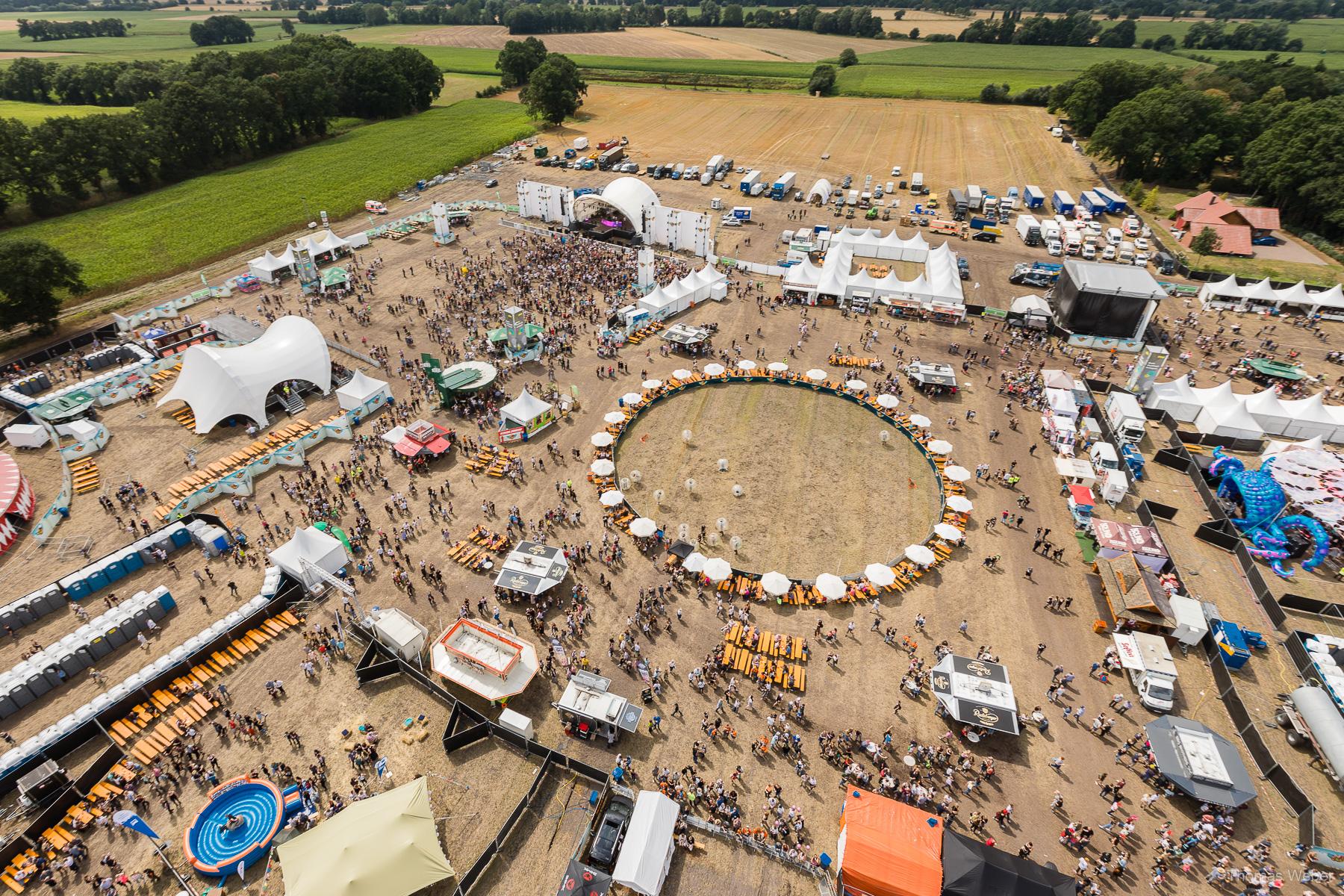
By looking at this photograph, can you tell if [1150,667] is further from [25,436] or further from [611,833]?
[25,436]

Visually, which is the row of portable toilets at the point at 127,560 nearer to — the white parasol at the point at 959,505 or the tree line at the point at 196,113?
the white parasol at the point at 959,505

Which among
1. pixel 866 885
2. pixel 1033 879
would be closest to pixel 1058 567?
pixel 1033 879

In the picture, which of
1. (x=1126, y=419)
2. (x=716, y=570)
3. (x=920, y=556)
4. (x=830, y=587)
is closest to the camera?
(x=830, y=587)

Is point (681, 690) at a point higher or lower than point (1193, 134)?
lower

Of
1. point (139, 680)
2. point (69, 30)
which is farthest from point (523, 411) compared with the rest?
point (69, 30)

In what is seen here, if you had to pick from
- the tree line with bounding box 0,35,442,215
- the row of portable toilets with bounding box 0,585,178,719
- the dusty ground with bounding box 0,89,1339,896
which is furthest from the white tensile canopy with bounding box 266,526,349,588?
the tree line with bounding box 0,35,442,215

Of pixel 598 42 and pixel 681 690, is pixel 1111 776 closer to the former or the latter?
pixel 681 690
